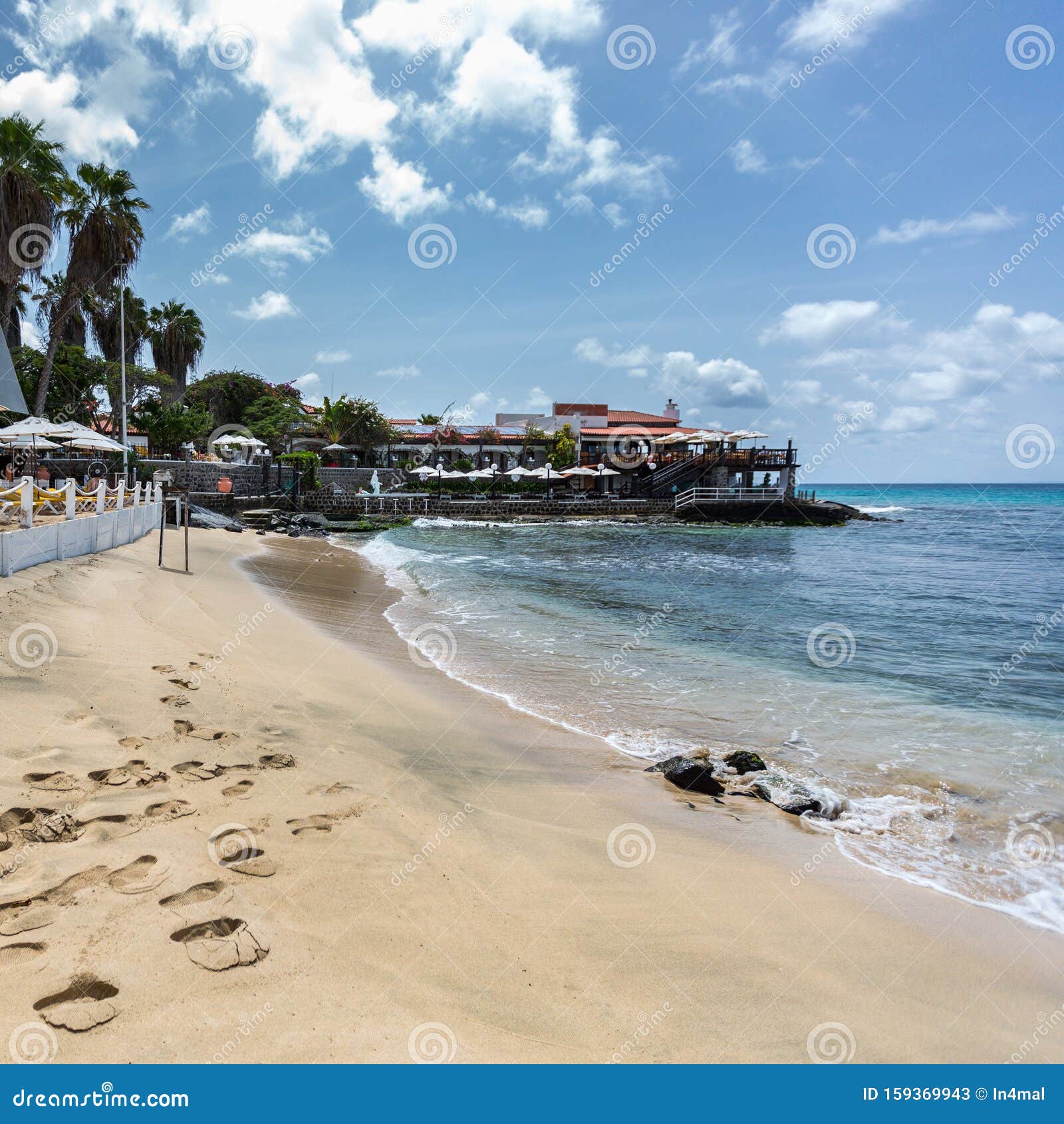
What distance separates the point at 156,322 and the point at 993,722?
185 ft

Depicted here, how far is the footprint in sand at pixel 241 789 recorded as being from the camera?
4.83m

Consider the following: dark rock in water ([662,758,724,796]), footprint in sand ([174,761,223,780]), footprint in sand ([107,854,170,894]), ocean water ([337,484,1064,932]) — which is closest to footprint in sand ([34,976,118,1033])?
footprint in sand ([107,854,170,894])

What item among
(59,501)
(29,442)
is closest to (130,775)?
(59,501)

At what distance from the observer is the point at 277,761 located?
555cm

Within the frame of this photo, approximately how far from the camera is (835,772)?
7.08m

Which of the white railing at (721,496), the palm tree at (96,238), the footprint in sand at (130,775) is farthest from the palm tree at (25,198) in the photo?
the white railing at (721,496)

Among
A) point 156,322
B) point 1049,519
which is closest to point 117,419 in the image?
point 156,322

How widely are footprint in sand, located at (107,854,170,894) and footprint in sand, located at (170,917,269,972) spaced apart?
1.54 feet

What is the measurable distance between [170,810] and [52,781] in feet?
2.84

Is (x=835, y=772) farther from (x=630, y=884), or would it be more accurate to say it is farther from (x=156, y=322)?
(x=156, y=322)

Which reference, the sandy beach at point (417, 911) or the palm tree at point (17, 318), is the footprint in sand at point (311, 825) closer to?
the sandy beach at point (417, 911)

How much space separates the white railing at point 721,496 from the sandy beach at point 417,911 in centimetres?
4940

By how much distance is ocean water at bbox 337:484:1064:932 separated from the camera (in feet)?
19.4

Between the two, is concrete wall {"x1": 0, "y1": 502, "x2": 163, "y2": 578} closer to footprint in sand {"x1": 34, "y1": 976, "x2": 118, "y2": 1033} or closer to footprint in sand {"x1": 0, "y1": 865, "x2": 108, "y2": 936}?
footprint in sand {"x1": 0, "y1": 865, "x2": 108, "y2": 936}
